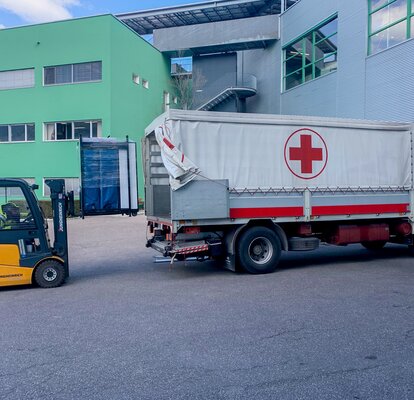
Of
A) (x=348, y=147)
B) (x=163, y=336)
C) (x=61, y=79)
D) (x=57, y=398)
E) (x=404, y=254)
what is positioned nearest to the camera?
(x=57, y=398)

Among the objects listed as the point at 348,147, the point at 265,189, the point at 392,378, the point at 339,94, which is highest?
the point at 339,94

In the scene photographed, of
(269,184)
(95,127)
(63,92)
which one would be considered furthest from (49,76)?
(269,184)

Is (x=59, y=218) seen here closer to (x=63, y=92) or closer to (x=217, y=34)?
(x=63, y=92)

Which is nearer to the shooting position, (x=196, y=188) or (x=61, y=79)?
(x=196, y=188)

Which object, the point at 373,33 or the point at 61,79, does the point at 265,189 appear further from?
the point at 61,79

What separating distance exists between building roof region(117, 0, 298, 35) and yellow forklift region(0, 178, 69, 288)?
2866cm

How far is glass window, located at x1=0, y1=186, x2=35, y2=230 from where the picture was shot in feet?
26.8

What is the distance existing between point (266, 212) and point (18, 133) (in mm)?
23797

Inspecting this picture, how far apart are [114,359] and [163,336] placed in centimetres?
84

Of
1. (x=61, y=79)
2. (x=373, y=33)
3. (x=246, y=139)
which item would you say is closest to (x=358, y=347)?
(x=246, y=139)

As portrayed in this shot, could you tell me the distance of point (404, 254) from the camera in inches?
469

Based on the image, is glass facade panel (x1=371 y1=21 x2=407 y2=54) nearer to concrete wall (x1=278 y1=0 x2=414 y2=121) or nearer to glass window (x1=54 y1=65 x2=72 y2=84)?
concrete wall (x1=278 y1=0 x2=414 y2=121)

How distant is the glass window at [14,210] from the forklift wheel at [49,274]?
2.47 feet

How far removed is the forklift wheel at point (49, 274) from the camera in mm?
8344
